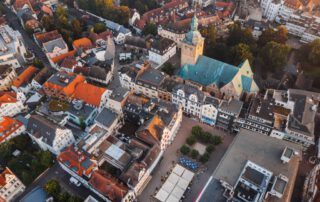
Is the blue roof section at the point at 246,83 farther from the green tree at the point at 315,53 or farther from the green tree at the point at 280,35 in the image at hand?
the green tree at the point at 280,35

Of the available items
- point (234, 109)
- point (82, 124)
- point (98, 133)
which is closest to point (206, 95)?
point (234, 109)

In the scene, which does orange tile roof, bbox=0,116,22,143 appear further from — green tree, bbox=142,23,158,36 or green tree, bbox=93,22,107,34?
green tree, bbox=142,23,158,36

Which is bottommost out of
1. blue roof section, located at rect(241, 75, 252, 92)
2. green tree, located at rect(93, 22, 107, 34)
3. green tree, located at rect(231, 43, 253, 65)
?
green tree, located at rect(93, 22, 107, 34)

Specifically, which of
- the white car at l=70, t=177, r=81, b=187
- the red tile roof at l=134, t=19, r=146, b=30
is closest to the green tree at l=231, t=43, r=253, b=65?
the red tile roof at l=134, t=19, r=146, b=30

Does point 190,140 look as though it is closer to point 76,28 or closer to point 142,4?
point 76,28

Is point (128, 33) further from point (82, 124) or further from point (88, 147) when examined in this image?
point (88, 147)

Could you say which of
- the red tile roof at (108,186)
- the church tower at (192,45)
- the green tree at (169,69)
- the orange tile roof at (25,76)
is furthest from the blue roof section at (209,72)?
the orange tile roof at (25,76)
